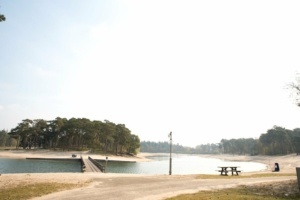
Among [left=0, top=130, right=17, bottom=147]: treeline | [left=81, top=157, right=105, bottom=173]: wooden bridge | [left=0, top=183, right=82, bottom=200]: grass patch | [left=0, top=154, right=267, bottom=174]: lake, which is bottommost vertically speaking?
[left=0, top=154, right=267, bottom=174]: lake

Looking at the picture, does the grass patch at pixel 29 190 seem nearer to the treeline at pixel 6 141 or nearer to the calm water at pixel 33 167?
the calm water at pixel 33 167

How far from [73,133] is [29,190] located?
99.7 metres

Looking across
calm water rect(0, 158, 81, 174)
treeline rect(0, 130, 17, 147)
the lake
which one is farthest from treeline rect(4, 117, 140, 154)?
treeline rect(0, 130, 17, 147)

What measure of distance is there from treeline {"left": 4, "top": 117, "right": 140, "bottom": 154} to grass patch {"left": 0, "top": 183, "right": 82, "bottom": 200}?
9279 cm

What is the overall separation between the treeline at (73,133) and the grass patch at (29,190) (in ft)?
304

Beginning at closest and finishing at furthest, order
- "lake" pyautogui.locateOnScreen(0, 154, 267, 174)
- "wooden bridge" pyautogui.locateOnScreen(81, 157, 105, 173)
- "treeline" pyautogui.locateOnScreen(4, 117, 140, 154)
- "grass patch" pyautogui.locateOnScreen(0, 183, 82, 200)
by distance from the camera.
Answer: "grass patch" pyautogui.locateOnScreen(0, 183, 82, 200) < "wooden bridge" pyautogui.locateOnScreen(81, 157, 105, 173) < "lake" pyautogui.locateOnScreen(0, 154, 267, 174) < "treeline" pyautogui.locateOnScreen(4, 117, 140, 154)

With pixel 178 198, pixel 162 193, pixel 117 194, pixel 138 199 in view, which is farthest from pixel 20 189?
pixel 178 198

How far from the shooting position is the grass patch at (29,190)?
15742 mm

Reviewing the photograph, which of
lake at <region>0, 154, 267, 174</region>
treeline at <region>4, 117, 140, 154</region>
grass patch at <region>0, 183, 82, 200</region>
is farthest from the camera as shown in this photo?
treeline at <region>4, 117, 140, 154</region>

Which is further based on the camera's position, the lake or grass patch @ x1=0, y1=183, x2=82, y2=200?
the lake

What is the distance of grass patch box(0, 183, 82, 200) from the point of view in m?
15.7

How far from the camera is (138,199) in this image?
51.2ft

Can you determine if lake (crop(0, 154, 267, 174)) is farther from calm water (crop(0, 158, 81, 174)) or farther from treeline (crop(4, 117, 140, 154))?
treeline (crop(4, 117, 140, 154))

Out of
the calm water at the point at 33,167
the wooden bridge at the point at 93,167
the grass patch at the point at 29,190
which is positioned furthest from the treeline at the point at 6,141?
the grass patch at the point at 29,190
